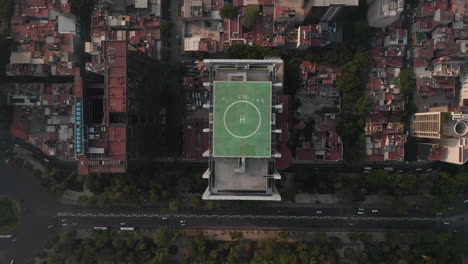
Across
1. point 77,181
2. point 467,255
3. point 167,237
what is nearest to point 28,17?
point 77,181

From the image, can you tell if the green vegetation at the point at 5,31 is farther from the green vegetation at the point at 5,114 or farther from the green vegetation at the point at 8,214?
the green vegetation at the point at 8,214

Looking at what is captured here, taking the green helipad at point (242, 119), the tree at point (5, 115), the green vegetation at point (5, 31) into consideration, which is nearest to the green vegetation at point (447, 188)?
the green helipad at point (242, 119)

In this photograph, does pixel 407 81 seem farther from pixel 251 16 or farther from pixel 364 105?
pixel 251 16

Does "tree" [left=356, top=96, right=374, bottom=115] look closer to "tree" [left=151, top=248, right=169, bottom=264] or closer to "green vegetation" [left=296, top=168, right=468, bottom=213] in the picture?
"green vegetation" [left=296, top=168, right=468, bottom=213]

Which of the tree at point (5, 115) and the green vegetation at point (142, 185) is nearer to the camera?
the green vegetation at point (142, 185)

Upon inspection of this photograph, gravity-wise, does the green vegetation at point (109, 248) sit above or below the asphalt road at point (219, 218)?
below

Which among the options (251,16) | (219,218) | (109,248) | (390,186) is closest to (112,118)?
(109,248)

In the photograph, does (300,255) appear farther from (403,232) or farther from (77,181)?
(77,181)
